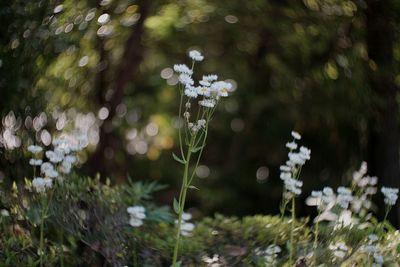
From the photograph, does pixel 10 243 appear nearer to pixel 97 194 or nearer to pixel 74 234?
pixel 74 234

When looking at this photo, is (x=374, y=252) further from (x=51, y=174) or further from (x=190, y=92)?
(x=51, y=174)

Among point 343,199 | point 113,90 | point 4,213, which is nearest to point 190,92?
point 343,199

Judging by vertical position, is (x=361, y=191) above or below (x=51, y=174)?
below

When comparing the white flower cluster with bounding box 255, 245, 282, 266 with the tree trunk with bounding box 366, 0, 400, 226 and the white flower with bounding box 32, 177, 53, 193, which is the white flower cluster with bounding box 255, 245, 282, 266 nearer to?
the white flower with bounding box 32, 177, 53, 193

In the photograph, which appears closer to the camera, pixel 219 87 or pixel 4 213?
pixel 219 87

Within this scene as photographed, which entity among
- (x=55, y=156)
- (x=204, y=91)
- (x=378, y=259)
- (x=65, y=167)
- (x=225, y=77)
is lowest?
(x=225, y=77)

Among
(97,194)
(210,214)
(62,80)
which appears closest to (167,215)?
(97,194)

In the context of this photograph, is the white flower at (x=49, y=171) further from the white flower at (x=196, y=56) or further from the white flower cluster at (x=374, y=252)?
the white flower cluster at (x=374, y=252)
